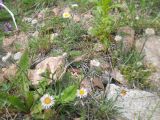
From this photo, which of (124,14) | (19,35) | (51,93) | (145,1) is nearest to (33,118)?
(51,93)

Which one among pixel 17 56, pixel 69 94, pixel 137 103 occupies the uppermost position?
pixel 69 94

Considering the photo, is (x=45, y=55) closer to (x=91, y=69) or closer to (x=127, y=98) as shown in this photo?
(x=91, y=69)

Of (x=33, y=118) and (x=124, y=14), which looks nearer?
(x=33, y=118)

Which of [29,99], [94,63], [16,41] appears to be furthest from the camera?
[16,41]

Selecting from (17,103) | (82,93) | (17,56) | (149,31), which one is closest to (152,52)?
(149,31)

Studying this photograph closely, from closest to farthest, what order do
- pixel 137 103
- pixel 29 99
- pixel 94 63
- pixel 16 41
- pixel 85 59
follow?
pixel 29 99 → pixel 137 103 → pixel 94 63 → pixel 85 59 → pixel 16 41

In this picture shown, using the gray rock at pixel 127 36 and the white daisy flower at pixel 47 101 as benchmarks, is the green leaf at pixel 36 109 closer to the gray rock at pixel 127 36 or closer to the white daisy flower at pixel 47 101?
the white daisy flower at pixel 47 101

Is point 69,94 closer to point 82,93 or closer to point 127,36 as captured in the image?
point 82,93
